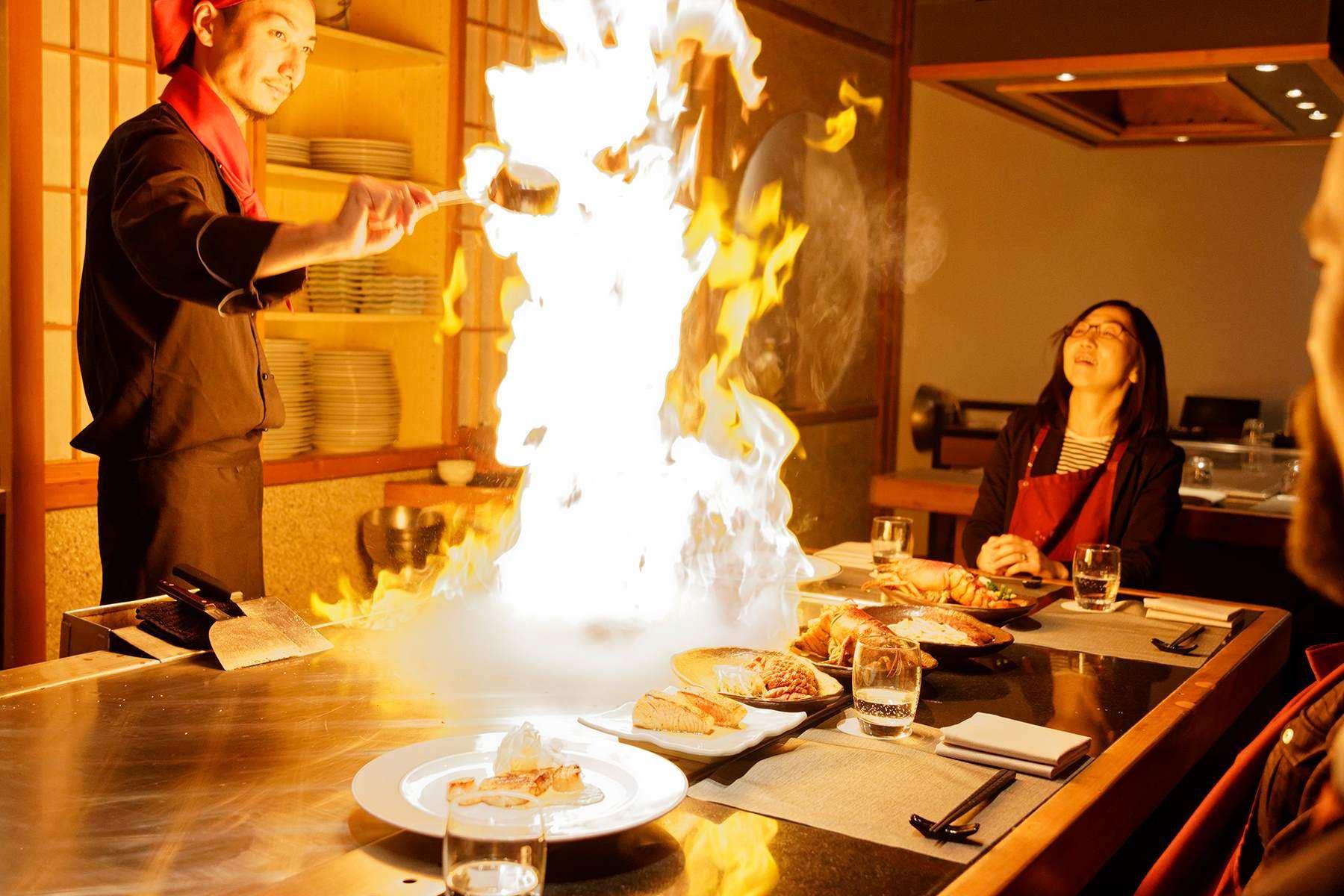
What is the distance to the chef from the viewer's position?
237cm

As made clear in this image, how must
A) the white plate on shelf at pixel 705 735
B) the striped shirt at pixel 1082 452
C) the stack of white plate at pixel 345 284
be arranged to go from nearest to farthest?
the white plate on shelf at pixel 705 735, the striped shirt at pixel 1082 452, the stack of white plate at pixel 345 284

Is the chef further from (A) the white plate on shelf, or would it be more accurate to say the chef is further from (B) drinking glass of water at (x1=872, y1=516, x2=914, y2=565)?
(B) drinking glass of water at (x1=872, y1=516, x2=914, y2=565)

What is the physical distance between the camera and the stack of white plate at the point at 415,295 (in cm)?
467

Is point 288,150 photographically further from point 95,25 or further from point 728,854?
point 728,854

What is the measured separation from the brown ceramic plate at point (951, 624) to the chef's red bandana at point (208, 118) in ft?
4.63

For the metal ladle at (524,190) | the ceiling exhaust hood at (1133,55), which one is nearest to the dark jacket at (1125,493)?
the ceiling exhaust hood at (1133,55)

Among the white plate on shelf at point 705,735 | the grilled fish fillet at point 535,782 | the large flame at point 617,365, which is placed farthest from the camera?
the large flame at point 617,365

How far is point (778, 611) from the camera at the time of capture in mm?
2361

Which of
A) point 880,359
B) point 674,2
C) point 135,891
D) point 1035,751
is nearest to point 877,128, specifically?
point 880,359

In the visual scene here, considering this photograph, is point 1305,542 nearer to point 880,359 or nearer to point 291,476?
point 291,476

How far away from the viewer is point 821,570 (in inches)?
105

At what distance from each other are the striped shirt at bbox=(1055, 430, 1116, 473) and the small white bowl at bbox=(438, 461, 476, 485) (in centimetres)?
218

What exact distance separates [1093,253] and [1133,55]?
14.6 feet

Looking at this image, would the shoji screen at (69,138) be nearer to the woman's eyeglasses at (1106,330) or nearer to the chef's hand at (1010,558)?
the chef's hand at (1010,558)
